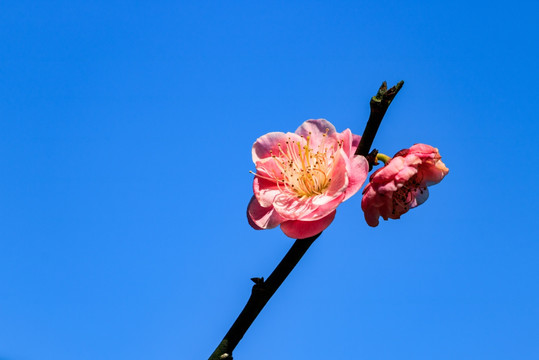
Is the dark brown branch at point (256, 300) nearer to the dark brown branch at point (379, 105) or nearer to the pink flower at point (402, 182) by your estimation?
the pink flower at point (402, 182)

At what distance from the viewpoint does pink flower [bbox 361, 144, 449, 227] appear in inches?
51.3

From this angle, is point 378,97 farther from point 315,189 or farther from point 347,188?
point 315,189

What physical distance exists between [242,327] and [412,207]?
1.71 feet

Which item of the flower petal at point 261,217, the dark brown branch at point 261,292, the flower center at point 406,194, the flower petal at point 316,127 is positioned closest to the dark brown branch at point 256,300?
the dark brown branch at point 261,292

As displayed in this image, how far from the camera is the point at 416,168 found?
1.34m

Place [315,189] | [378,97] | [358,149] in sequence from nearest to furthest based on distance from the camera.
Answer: [378,97] → [358,149] → [315,189]

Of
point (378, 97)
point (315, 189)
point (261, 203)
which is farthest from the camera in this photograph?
point (315, 189)

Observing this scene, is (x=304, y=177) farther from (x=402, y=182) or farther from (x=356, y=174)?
(x=402, y=182)

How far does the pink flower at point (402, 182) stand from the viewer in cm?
130

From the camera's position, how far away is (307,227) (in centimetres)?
133

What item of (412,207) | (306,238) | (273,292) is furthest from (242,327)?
(412,207)

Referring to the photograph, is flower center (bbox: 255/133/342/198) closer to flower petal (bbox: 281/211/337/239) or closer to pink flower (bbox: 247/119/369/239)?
pink flower (bbox: 247/119/369/239)

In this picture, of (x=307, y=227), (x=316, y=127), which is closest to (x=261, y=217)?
(x=307, y=227)

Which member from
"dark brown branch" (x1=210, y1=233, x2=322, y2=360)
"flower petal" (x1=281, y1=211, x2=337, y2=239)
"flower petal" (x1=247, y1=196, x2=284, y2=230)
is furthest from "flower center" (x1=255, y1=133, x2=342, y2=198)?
"dark brown branch" (x1=210, y1=233, x2=322, y2=360)
